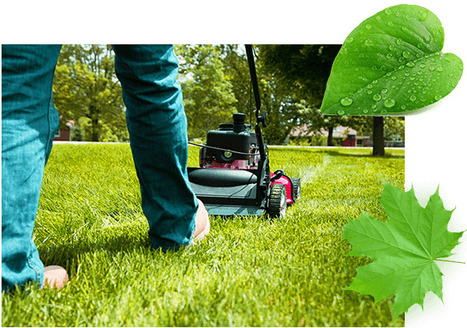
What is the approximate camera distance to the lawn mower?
2234 millimetres

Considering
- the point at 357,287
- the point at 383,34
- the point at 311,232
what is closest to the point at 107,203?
the point at 311,232

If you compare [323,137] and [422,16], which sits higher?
[422,16]

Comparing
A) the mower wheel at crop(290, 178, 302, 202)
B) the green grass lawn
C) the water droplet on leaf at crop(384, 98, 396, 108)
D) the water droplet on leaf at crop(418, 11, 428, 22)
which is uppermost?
the water droplet on leaf at crop(418, 11, 428, 22)

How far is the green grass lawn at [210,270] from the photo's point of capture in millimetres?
905

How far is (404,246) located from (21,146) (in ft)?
2.91

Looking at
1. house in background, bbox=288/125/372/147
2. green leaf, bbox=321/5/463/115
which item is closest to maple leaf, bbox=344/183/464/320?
green leaf, bbox=321/5/463/115

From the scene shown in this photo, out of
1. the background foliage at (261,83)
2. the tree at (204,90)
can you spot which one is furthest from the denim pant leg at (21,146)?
the tree at (204,90)

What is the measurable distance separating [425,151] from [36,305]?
94cm

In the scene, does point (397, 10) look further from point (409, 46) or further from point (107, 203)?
point (107, 203)

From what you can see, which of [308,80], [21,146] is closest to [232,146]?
[308,80]

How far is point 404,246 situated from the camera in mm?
837

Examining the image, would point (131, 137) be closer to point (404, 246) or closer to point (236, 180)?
point (404, 246)

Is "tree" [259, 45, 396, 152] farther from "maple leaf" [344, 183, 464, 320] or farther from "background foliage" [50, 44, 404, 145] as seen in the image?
"maple leaf" [344, 183, 464, 320]

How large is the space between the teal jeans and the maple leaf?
67 centimetres
